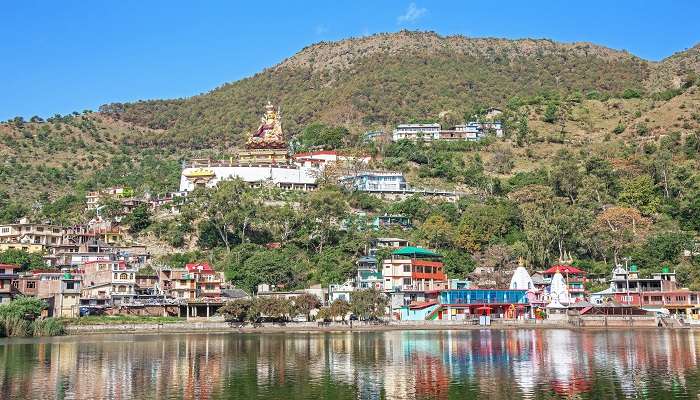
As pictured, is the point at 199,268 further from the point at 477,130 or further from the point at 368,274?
the point at 477,130

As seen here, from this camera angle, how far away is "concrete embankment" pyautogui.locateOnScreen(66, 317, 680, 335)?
7406 centimetres

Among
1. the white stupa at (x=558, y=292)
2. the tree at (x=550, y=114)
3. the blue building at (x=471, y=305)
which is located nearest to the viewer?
the blue building at (x=471, y=305)

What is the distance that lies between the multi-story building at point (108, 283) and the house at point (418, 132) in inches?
2538

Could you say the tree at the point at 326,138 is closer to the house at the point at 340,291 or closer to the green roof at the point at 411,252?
the green roof at the point at 411,252

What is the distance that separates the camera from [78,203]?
369ft

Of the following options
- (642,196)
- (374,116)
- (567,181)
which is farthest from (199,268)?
(374,116)

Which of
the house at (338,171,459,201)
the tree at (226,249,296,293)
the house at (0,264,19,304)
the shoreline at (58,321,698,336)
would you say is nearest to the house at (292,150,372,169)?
the house at (338,171,459,201)

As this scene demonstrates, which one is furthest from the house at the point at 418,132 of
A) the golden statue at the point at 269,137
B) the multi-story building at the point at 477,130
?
the golden statue at the point at 269,137

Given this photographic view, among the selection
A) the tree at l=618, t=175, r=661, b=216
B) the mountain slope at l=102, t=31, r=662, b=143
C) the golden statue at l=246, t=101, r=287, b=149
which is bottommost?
the tree at l=618, t=175, r=661, b=216

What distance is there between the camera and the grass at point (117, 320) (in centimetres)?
7569

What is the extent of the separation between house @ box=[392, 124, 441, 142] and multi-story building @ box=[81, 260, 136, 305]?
212 feet

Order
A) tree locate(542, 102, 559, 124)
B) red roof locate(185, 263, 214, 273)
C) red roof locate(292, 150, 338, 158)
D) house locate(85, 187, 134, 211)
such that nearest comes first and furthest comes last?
red roof locate(185, 263, 214, 273) → house locate(85, 187, 134, 211) → red roof locate(292, 150, 338, 158) → tree locate(542, 102, 559, 124)

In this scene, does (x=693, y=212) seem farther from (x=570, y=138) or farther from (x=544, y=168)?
(x=570, y=138)

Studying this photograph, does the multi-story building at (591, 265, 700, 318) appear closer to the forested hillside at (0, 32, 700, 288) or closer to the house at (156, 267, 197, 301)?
the forested hillside at (0, 32, 700, 288)
